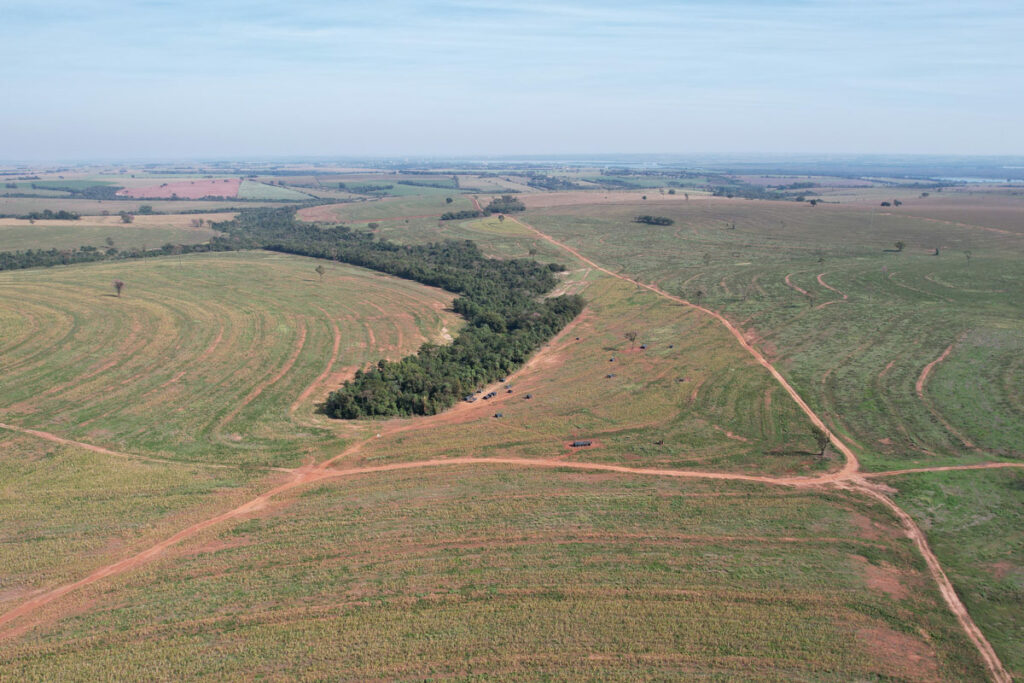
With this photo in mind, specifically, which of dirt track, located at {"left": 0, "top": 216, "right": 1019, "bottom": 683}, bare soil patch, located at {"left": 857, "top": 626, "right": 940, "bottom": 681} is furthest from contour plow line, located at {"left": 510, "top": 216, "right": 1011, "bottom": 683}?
bare soil patch, located at {"left": 857, "top": 626, "right": 940, "bottom": 681}

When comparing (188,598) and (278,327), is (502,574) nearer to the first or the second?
(188,598)

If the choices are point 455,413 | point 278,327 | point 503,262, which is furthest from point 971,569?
point 503,262

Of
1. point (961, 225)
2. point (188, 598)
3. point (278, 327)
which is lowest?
point (188, 598)

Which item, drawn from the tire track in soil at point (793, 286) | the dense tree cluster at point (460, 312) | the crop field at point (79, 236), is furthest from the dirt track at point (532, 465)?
the crop field at point (79, 236)

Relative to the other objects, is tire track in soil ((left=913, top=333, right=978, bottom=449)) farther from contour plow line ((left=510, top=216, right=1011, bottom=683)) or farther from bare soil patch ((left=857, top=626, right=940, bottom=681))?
bare soil patch ((left=857, top=626, right=940, bottom=681))

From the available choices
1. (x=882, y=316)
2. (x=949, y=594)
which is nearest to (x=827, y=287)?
(x=882, y=316)

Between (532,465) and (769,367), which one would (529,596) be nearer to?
(532,465)

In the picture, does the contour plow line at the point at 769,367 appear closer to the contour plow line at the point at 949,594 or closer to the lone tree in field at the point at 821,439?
the lone tree in field at the point at 821,439
